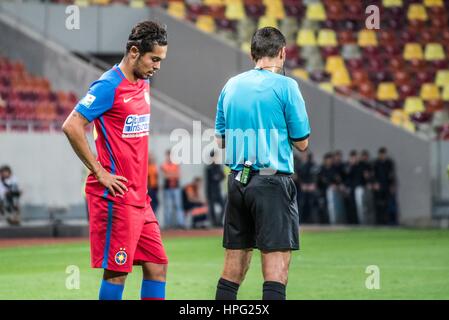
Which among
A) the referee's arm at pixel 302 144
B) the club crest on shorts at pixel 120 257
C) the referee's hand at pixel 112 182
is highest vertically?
the referee's arm at pixel 302 144

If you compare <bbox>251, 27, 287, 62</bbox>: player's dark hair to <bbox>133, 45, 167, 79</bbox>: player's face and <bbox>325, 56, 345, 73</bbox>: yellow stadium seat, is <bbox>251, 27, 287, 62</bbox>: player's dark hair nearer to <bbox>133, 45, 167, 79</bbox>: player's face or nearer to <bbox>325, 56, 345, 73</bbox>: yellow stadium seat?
<bbox>133, 45, 167, 79</bbox>: player's face

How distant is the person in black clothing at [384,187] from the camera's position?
24.6m

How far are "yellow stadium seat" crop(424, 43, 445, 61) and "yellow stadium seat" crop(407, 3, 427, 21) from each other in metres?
0.83

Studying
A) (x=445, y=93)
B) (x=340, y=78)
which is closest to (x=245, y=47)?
(x=340, y=78)

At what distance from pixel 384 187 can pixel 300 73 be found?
453 cm

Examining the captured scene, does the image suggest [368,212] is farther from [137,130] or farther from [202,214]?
[137,130]

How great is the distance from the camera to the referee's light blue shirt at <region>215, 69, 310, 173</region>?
6.89 m

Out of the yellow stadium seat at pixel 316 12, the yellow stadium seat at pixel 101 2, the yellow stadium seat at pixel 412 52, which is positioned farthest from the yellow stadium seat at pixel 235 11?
the yellow stadium seat at pixel 412 52

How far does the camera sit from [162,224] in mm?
24109

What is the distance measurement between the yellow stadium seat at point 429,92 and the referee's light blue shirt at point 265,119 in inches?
853

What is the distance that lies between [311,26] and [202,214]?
25.3 ft

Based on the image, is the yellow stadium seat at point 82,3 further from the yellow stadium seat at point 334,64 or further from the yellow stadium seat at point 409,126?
the yellow stadium seat at point 409,126

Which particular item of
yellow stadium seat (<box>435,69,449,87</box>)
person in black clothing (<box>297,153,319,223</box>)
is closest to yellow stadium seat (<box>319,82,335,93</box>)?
person in black clothing (<box>297,153,319,223</box>)
